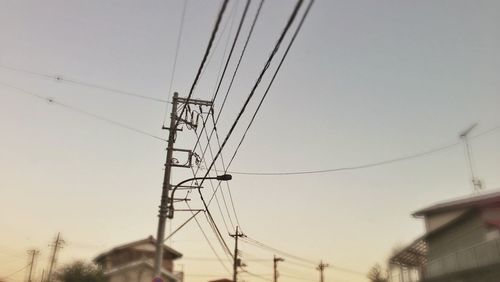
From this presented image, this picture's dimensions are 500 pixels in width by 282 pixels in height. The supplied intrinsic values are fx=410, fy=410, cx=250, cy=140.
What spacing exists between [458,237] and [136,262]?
26304mm

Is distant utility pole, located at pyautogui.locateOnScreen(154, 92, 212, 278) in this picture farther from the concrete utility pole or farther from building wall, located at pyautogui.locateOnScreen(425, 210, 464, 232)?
building wall, located at pyautogui.locateOnScreen(425, 210, 464, 232)

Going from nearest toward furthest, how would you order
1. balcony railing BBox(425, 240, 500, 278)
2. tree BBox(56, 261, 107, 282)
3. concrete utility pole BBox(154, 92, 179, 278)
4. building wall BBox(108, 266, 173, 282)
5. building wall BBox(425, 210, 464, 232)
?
concrete utility pole BBox(154, 92, 179, 278)
balcony railing BBox(425, 240, 500, 278)
building wall BBox(425, 210, 464, 232)
tree BBox(56, 261, 107, 282)
building wall BBox(108, 266, 173, 282)

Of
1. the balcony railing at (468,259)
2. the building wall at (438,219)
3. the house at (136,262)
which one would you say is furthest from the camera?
the house at (136,262)

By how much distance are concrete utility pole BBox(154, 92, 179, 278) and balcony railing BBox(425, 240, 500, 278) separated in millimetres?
14396

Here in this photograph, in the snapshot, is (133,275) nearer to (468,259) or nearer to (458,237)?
(458,237)

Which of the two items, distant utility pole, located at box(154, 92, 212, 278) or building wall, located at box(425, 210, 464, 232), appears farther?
building wall, located at box(425, 210, 464, 232)

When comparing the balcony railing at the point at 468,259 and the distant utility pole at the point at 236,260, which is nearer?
the balcony railing at the point at 468,259

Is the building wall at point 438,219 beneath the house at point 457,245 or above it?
above

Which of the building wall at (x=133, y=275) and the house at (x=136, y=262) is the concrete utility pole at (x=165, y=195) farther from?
the building wall at (x=133, y=275)

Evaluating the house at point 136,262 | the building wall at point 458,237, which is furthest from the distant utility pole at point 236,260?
the building wall at point 458,237

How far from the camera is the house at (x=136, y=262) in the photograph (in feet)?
119

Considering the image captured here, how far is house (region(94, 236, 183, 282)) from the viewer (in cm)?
3619

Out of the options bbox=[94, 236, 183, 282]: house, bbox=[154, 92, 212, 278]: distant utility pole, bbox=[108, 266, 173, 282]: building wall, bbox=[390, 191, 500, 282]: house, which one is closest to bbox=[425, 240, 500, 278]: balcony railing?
bbox=[390, 191, 500, 282]: house

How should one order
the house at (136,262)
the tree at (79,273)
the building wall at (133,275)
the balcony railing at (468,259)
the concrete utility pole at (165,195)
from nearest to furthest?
the concrete utility pole at (165,195), the balcony railing at (468,259), the tree at (79,273), the building wall at (133,275), the house at (136,262)
